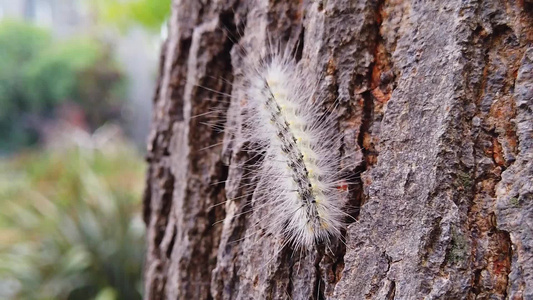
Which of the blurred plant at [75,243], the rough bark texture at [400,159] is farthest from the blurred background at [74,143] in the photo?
the rough bark texture at [400,159]

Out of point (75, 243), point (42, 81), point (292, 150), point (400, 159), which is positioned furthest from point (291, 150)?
point (42, 81)

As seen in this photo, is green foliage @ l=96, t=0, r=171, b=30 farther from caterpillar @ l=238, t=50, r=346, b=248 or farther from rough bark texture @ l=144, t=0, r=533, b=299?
rough bark texture @ l=144, t=0, r=533, b=299

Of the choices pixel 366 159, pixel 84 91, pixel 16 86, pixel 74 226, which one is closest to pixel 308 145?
pixel 366 159

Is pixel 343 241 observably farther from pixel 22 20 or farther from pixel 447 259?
pixel 22 20

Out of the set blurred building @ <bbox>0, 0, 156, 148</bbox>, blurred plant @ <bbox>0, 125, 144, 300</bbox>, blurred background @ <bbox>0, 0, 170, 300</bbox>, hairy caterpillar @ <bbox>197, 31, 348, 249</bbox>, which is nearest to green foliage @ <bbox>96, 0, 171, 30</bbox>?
blurred background @ <bbox>0, 0, 170, 300</bbox>

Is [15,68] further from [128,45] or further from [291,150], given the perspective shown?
[291,150]

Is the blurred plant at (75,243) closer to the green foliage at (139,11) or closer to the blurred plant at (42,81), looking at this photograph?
the green foliage at (139,11)
